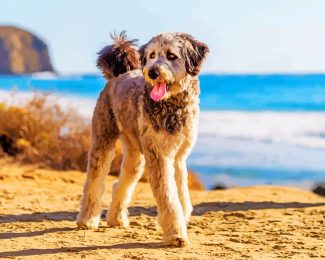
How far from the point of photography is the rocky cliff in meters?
74.8

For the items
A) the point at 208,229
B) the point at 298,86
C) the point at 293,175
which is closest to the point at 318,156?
the point at 293,175

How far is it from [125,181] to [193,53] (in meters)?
→ 1.81

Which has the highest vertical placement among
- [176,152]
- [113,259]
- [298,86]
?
[298,86]

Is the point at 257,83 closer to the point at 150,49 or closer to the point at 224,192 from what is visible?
the point at 224,192

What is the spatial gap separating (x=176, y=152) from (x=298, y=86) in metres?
44.5

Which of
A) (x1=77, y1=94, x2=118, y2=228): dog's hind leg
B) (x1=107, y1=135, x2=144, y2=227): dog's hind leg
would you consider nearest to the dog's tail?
(x1=77, y1=94, x2=118, y2=228): dog's hind leg

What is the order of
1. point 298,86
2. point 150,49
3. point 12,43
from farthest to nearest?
point 12,43
point 298,86
point 150,49

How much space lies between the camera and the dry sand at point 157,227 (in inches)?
295

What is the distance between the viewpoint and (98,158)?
27.2ft

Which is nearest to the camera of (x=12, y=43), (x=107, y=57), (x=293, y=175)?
(x=107, y=57)

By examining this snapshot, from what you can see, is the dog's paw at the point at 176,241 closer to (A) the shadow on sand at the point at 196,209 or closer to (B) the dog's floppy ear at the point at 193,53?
(B) the dog's floppy ear at the point at 193,53

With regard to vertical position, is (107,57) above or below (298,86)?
below

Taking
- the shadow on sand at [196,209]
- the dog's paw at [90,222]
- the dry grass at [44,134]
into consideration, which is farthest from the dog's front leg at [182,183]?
the dry grass at [44,134]

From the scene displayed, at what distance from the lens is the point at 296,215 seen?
1000 centimetres
